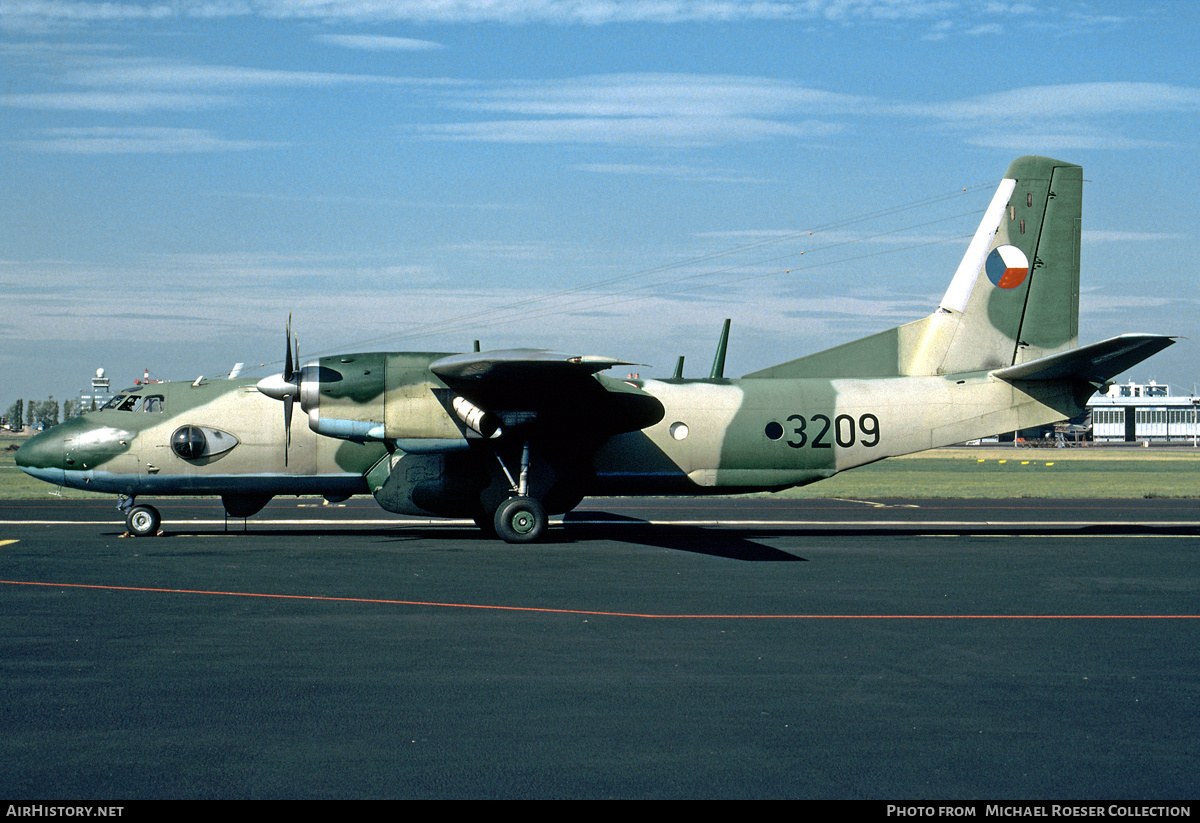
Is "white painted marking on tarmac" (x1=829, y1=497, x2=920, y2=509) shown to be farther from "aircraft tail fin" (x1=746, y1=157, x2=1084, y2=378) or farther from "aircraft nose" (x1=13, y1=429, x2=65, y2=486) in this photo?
"aircraft nose" (x1=13, y1=429, x2=65, y2=486)

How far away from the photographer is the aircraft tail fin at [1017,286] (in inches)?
984

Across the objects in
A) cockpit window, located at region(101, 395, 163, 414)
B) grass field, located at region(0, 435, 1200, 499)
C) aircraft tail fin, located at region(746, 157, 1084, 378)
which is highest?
aircraft tail fin, located at region(746, 157, 1084, 378)

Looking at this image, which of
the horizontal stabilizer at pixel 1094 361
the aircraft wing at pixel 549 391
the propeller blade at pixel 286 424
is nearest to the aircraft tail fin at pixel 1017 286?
the horizontal stabilizer at pixel 1094 361

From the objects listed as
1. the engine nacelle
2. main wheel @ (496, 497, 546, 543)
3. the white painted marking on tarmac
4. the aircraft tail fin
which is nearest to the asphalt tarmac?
main wheel @ (496, 497, 546, 543)

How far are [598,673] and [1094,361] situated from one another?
16.7 meters

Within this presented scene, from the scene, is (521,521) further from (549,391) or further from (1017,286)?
(1017,286)

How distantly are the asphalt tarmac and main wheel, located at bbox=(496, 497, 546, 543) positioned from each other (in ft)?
4.43

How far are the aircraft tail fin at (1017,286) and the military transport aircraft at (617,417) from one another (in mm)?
35

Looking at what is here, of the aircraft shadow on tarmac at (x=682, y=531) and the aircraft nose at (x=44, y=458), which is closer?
the aircraft shadow on tarmac at (x=682, y=531)

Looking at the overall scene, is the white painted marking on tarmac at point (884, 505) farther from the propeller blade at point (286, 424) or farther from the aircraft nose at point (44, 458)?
the aircraft nose at point (44, 458)

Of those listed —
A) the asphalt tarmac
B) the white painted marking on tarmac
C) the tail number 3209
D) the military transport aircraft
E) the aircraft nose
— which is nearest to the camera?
the asphalt tarmac

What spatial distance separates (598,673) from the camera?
10.1 meters

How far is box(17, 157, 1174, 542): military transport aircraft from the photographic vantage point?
22500 mm

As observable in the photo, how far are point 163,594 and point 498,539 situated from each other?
9648 mm
